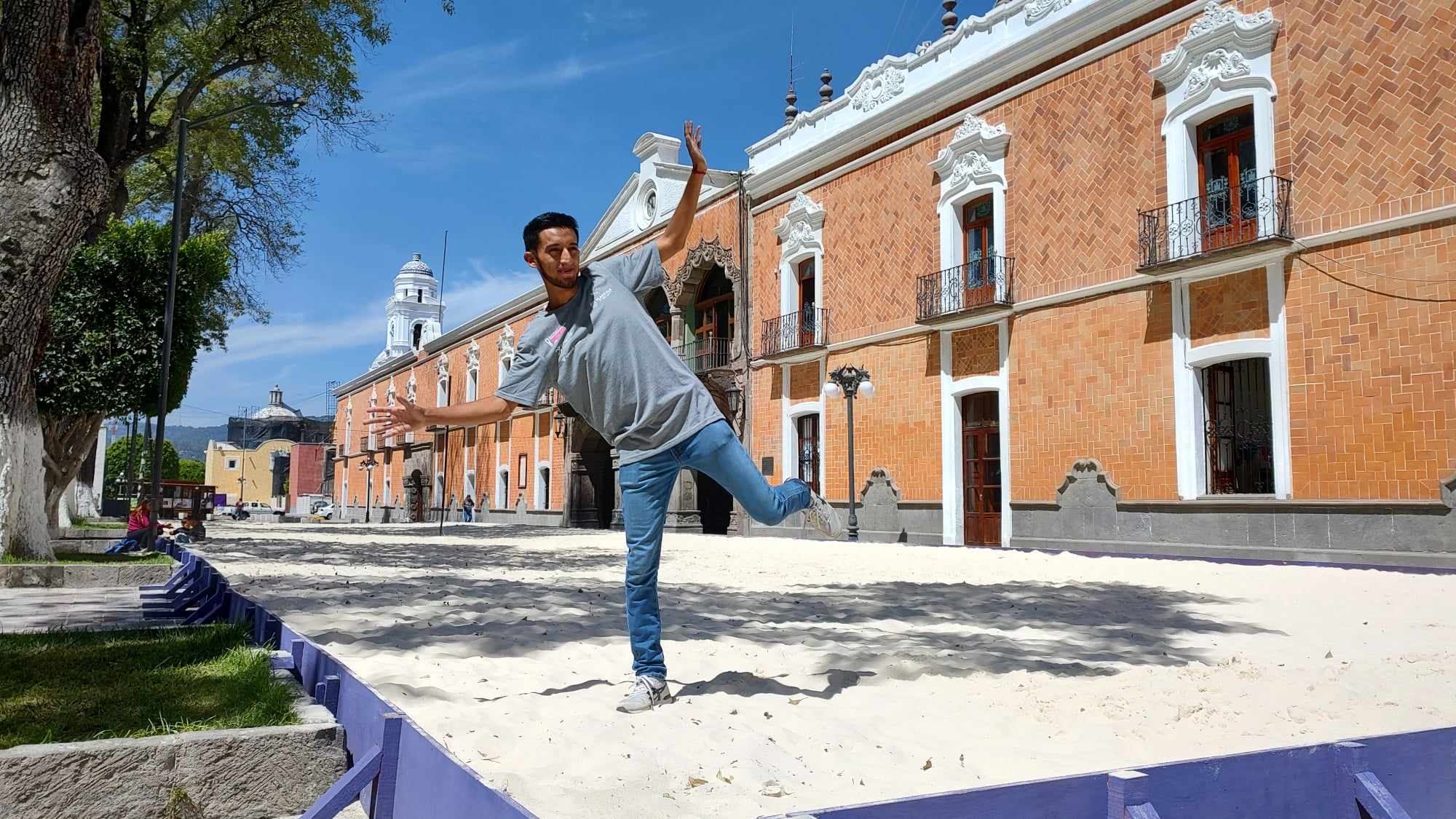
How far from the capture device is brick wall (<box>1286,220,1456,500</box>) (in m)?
10.2

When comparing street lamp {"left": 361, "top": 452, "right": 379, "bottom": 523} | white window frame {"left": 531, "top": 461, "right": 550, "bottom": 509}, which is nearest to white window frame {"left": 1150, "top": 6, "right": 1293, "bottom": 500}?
white window frame {"left": 531, "top": 461, "right": 550, "bottom": 509}

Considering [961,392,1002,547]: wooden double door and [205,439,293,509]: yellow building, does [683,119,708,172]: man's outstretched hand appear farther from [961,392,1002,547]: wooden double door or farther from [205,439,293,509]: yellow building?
[205,439,293,509]: yellow building

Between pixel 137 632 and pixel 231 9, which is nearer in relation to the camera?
pixel 137 632

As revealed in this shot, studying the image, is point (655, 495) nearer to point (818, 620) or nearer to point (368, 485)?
point (818, 620)

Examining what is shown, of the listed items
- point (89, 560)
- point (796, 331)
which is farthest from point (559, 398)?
point (89, 560)

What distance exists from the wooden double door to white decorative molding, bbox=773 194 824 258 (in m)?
5.25

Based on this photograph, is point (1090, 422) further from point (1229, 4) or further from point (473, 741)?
point (473, 741)

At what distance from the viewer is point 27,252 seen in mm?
5680

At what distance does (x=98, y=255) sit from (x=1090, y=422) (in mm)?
13900

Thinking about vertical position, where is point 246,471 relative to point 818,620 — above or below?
above

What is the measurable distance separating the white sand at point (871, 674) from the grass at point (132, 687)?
0.50 metres

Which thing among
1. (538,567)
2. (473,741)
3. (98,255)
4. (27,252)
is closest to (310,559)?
(538,567)

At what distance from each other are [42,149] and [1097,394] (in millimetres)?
12632

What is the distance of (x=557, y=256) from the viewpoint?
3621 mm
